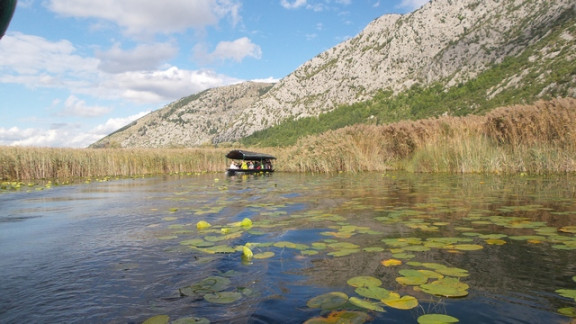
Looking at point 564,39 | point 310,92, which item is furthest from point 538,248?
point 310,92

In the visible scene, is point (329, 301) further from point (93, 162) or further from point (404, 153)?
point (93, 162)

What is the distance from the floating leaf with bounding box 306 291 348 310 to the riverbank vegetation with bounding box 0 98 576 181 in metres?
12.3

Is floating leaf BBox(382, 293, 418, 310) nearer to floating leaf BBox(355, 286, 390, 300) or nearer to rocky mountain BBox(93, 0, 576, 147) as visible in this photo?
floating leaf BBox(355, 286, 390, 300)

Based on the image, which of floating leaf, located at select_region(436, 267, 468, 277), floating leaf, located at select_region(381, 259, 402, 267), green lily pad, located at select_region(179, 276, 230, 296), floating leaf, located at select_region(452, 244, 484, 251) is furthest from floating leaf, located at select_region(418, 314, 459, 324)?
floating leaf, located at select_region(452, 244, 484, 251)

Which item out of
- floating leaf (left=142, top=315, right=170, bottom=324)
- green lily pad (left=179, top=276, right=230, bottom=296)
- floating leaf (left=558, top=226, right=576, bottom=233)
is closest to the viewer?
floating leaf (left=142, top=315, right=170, bottom=324)

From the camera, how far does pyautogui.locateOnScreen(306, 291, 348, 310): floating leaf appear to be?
205 centimetres

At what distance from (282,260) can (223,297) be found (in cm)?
95

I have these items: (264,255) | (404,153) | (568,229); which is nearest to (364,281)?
(264,255)

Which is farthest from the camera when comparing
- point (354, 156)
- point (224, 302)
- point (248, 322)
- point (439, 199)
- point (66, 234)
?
point (354, 156)

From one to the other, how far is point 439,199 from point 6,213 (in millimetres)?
8795

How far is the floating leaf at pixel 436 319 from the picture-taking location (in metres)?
1.79

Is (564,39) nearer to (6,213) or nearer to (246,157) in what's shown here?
(246,157)

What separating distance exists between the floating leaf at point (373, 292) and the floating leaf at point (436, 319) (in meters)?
0.34

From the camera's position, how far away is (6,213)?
6789 millimetres
